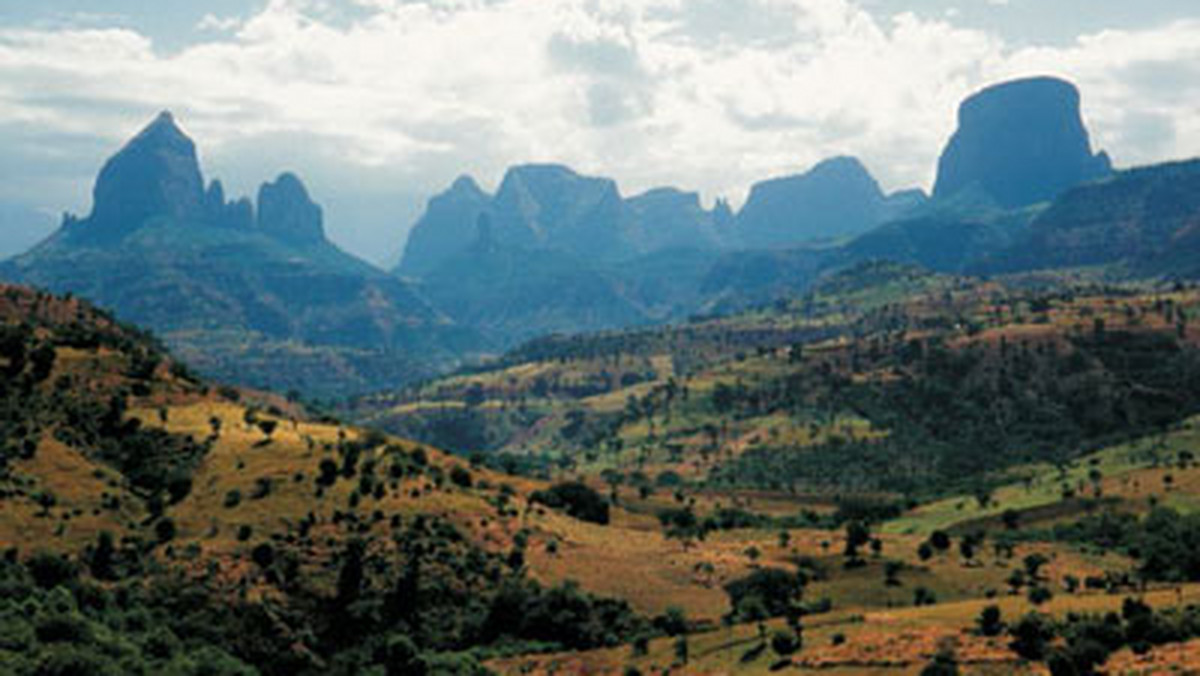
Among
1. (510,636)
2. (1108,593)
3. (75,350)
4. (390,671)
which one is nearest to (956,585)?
(1108,593)

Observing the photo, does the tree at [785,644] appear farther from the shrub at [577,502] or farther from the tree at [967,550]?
the shrub at [577,502]

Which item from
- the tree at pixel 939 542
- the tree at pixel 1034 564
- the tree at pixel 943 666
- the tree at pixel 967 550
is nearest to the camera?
the tree at pixel 943 666

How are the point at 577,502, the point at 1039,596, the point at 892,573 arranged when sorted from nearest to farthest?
A: the point at 1039,596 → the point at 892,573 → the point at 577,502

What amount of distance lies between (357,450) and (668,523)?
207ft

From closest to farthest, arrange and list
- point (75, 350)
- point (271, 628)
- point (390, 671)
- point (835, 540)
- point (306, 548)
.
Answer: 1. point (390, 671)
2. point (271, 628)
3. point (306, 548)
4. point (835, 540)
5. point (75, 350)

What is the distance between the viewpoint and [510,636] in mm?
128625

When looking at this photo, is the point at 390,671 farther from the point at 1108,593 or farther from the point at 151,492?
the point at 1108,593

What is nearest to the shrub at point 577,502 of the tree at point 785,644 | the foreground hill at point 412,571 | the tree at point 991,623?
the foreground hill at point 412,571

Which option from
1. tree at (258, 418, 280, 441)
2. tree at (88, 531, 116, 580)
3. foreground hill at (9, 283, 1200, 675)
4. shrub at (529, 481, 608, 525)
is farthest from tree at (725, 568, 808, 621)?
tree at (258, 418, 280, 441)

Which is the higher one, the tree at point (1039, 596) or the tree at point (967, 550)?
the tree at point (1039, 596)

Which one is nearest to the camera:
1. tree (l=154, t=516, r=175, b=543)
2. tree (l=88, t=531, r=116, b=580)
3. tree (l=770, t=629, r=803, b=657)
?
tree (l=770, t=629, r=803, b=657)

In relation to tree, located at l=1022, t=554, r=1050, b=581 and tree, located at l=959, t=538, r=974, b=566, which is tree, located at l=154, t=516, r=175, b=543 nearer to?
tree, located at l=959, t=538, r=974, b=566

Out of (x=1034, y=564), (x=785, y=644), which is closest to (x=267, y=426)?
(x=785, y=644)

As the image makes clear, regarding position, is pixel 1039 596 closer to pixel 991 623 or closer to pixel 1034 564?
pixel 991 623
